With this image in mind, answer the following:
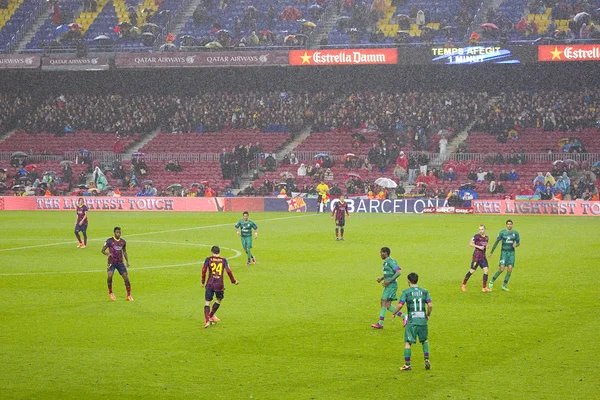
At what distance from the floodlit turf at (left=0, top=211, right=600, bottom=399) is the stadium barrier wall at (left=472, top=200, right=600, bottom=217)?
46.8 feet

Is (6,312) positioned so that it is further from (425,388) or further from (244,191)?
(244,191)

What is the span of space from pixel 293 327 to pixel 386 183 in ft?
118

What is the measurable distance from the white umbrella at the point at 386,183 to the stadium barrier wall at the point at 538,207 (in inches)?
205

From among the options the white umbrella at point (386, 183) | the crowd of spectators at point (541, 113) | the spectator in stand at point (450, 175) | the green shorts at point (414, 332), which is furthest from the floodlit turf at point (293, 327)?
the crowd of spectators at point (541, 113)

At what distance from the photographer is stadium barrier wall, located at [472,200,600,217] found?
49.0m

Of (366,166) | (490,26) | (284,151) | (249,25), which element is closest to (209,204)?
(284,151)

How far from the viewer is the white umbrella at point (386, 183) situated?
5425cm

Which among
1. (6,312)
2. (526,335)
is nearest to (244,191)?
(6,312)

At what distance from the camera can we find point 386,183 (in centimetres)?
5434

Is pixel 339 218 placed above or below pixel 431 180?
below

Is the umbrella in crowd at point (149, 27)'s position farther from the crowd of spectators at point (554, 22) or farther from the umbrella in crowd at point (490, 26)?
the crowd of spectators at point (554, 22)

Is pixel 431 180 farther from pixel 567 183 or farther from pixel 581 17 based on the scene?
pixel 581 17

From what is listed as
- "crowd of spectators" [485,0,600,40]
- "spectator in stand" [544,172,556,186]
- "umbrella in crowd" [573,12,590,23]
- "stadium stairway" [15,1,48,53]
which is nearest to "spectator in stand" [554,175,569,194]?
"spectator in stand" [544,172,556,186]

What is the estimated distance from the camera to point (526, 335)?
17922 millimetres
